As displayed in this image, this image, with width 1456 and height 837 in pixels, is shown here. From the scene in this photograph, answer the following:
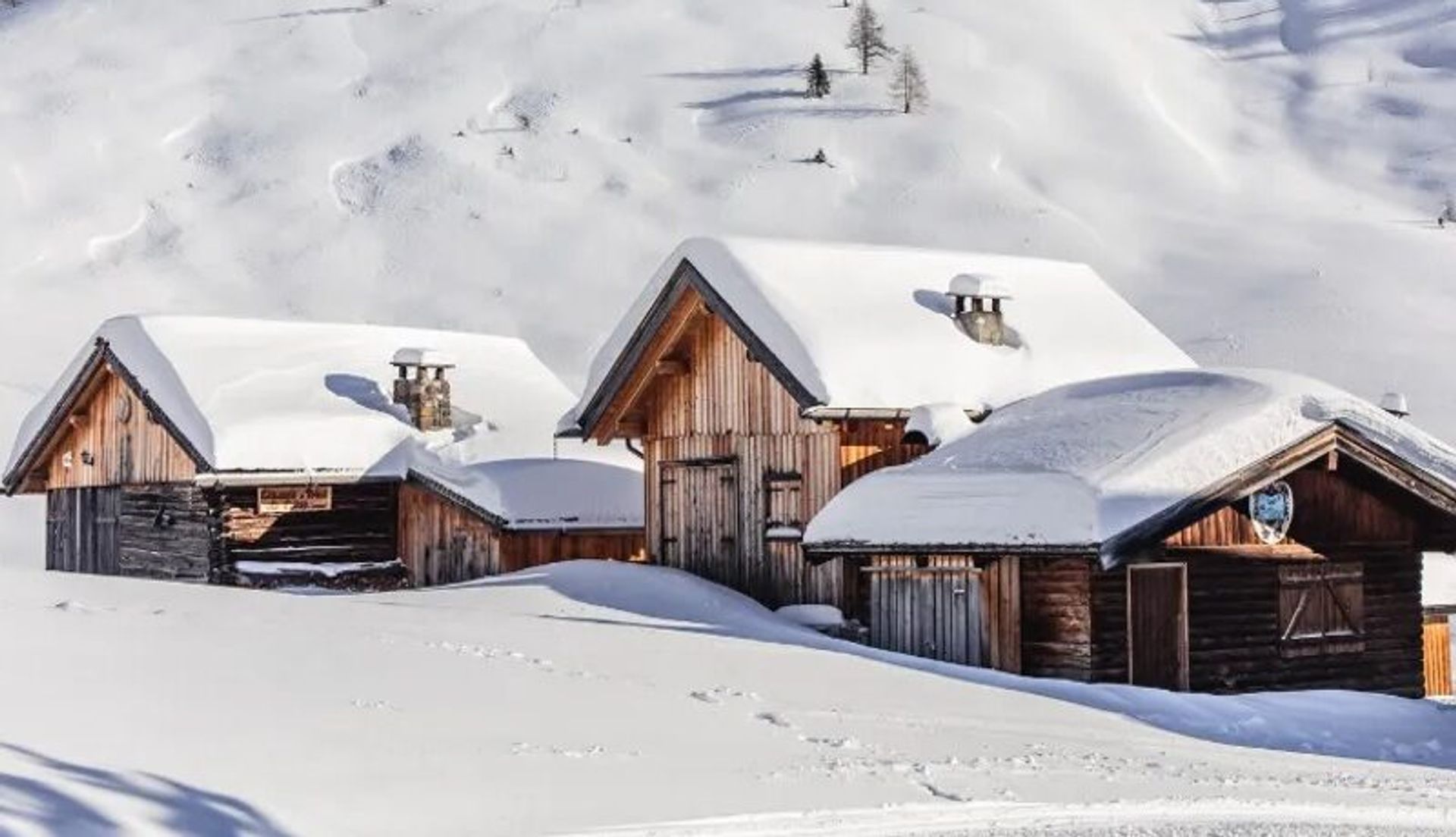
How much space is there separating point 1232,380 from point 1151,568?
2.56m

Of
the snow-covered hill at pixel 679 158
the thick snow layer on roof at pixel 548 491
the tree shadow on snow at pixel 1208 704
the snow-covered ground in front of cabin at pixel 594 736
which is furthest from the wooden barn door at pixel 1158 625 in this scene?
the snow-covered hill at pixel 679 158

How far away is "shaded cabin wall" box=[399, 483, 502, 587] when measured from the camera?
3325cm

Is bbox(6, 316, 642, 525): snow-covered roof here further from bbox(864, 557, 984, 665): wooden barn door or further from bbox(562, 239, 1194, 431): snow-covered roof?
bbox(864, 557, 984, 665): wooden barn door

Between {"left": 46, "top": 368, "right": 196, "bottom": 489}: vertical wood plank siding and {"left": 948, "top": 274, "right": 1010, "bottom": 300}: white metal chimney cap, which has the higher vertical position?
{"left": 948, "top": 274, "right": 1010, "bottom": 300}: white metal chimney cap

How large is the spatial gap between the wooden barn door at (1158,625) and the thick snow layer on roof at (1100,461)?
1673 mm

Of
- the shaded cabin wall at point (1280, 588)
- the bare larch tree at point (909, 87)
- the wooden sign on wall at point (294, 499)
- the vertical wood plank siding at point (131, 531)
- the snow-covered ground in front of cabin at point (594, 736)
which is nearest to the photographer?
the snow-covered ground in front of cabin at point (594, 736)

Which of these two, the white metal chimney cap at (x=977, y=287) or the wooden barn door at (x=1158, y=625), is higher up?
the white metal chimney cap at (x=977, y=287)

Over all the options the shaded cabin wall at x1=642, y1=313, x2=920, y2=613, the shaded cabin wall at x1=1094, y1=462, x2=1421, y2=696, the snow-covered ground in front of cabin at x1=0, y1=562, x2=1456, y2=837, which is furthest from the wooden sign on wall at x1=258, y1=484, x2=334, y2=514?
the shaded cabin wall at x1=1094, y1=462, x2=1421, y2=696

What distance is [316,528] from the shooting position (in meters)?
34.5

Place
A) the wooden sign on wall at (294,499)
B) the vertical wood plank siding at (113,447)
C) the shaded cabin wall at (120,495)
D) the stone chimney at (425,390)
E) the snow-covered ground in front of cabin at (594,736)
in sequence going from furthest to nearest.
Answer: the stone chimney at (425,390)
the vertical wood plank siding at (113,447)
the shaded cabin wall at (120,495)
the wooden sign on wall at (294,499)
the snow-covered ground in front of cabin at (594,736)

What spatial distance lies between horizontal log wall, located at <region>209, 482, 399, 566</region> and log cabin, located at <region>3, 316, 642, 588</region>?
28 mm

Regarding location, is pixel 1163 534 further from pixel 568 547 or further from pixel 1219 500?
pixel 568 547

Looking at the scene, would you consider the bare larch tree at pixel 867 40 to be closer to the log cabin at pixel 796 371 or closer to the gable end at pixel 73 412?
the gable end at pixel 73 412

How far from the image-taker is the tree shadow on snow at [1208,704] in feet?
65.0
